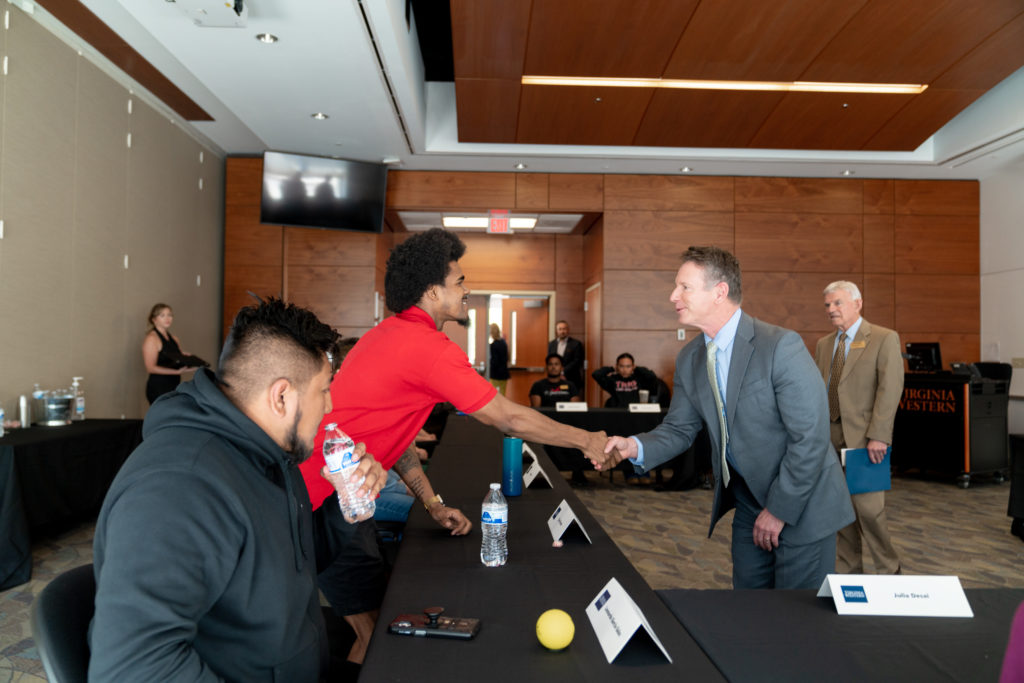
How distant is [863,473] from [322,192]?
19.0 feet

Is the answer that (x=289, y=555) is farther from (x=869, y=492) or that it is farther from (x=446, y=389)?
(x=869, y=492)

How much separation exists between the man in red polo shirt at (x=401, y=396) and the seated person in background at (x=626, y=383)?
4.61 m

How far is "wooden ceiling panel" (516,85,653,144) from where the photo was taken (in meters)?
5.81

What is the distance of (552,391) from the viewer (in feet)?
22.1

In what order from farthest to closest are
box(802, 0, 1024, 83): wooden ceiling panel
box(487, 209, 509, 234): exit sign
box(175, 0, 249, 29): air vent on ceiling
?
box(487, 209, 509, 234): exit sign < box(802, 0, 1024, 83): wooden ceiling panel < box(175, 0, 249, 29): air vent on ceiling

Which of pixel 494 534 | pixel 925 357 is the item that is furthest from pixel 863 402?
pixel 925 357

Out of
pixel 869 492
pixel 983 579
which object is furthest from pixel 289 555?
pixel 983 579

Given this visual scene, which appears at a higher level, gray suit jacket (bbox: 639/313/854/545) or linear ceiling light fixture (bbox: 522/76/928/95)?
linear ceiling light fixture (bbox: 522/76/928/95)

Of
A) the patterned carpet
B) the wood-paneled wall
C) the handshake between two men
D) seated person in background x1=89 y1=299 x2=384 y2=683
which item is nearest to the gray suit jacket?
the handshake between two men

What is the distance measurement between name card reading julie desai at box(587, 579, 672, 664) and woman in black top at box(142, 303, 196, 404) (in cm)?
527

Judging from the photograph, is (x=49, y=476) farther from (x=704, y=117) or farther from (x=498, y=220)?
(x=704, y=117)

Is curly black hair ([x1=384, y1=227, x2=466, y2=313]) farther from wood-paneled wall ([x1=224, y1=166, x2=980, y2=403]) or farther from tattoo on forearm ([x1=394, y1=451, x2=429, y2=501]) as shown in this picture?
wood-paneled wall ([x1=224, y1=166, x2=980, y2=403])

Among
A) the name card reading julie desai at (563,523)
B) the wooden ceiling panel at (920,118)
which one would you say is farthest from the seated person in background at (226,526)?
the wooden ceiling panel at (920,118)

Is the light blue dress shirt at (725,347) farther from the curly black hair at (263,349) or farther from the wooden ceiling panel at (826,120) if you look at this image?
the wooden ceiling panel at (826,120)
